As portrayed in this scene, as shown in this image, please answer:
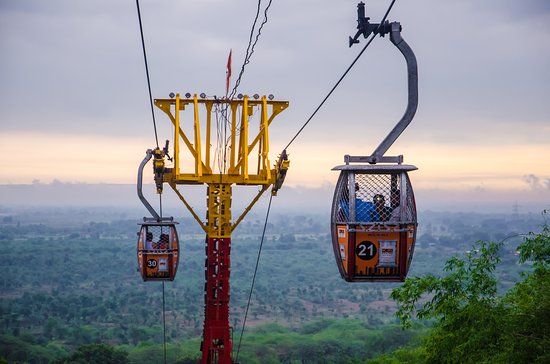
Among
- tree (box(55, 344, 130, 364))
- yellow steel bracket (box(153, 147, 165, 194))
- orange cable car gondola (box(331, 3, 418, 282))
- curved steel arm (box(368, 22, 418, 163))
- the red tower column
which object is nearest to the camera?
curved steel arm (box(368, 22, 418, 163))

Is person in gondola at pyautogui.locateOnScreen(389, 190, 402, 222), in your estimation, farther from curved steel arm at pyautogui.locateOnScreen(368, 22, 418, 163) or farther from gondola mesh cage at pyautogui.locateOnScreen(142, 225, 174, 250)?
gondola mesh cage at pyautogui.locateOnScreen(142, 225, 174, 250)

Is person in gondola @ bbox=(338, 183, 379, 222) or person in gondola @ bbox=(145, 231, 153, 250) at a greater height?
person in gondola @ bbox=(338, 183, 379, 222)

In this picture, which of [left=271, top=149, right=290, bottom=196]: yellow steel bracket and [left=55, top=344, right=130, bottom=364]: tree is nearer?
[left=271, top=149, right=290, bottom=196]: yellow steel bracket

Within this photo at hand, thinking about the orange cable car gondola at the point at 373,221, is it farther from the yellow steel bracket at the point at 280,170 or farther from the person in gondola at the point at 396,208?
the yellow steel bracket at the point at 280,170

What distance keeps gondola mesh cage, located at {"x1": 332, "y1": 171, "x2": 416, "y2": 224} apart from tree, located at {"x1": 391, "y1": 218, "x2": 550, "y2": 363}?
4118 mm

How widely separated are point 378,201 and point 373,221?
7.8 inches

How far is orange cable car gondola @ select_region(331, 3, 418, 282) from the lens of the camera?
21.9ft

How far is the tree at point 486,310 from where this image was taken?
33.5 ft

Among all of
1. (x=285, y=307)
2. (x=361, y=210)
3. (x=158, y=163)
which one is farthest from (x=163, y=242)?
(x=285, y=307)

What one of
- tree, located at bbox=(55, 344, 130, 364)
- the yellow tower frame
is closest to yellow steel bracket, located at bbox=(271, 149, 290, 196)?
the yellow tower frame

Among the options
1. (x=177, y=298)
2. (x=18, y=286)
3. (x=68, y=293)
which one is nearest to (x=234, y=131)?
(x=177, y=298)

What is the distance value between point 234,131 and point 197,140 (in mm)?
1053

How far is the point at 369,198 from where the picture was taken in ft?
22.4

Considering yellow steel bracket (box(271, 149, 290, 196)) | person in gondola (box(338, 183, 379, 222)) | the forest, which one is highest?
yellow steel bracket (box(271, 149, 290, 196))
